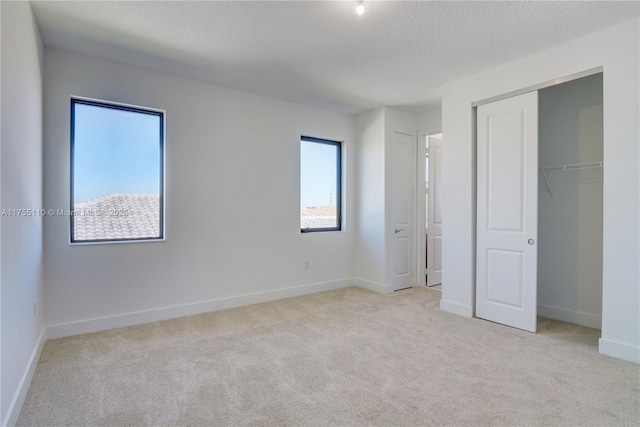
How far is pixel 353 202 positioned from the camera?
5.21m

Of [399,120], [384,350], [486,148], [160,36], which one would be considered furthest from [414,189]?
[160,36]

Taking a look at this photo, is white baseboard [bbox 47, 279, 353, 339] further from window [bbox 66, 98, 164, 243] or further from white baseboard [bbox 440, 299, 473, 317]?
white baseboard [bbox 440, 299, 473, 317]

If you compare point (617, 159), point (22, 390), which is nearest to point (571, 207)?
point (617, 159)

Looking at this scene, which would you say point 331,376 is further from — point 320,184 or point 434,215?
point 434,215

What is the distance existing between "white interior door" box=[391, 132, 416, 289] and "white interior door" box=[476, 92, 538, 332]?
4.55 feet

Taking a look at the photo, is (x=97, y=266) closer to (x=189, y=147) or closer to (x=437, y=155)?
(x=189, y=147)

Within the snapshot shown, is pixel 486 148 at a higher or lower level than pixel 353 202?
higher

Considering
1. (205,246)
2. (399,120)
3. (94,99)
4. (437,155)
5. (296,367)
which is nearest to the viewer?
(296,367)

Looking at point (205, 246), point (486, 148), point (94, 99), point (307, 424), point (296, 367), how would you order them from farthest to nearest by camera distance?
point (205, 246), point (486, 148), point (94, 99), point (296, 367), point (307, 424)

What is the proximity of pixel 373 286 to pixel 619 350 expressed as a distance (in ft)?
9.06

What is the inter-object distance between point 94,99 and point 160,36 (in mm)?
978

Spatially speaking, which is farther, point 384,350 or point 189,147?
point 189,147

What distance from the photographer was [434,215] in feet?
17.3

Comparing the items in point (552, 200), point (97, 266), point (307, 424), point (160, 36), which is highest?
point (160, 36)
